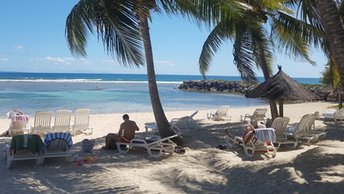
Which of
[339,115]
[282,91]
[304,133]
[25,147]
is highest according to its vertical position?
[282,91]

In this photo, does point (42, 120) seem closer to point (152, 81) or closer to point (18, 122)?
point (18, 122)

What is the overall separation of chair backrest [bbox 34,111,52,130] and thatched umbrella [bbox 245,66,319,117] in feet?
20.0

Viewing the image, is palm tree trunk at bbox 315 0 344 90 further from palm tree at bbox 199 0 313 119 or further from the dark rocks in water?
the dark rocks in water

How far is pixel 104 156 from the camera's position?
28.1 ft

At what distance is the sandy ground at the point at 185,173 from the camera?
6180 mm

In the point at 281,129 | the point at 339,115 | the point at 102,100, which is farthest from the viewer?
Answer: the point at 102,100

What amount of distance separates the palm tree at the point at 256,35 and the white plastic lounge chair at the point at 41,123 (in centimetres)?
587

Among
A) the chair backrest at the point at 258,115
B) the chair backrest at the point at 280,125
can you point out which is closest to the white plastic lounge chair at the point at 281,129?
the chair backrest at the point at 280,125

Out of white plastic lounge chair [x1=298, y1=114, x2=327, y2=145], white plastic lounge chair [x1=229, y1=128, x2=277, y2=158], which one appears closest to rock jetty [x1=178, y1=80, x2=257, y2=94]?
white plastic lounge chair [x1=298, y1=114, x2=327, y2=145]

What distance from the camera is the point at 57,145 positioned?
8.20 m

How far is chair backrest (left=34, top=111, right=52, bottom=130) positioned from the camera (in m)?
11.7

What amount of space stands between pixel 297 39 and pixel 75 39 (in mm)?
7916

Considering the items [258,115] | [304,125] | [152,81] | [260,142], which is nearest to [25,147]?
[152,81]

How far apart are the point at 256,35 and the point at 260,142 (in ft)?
14.3
